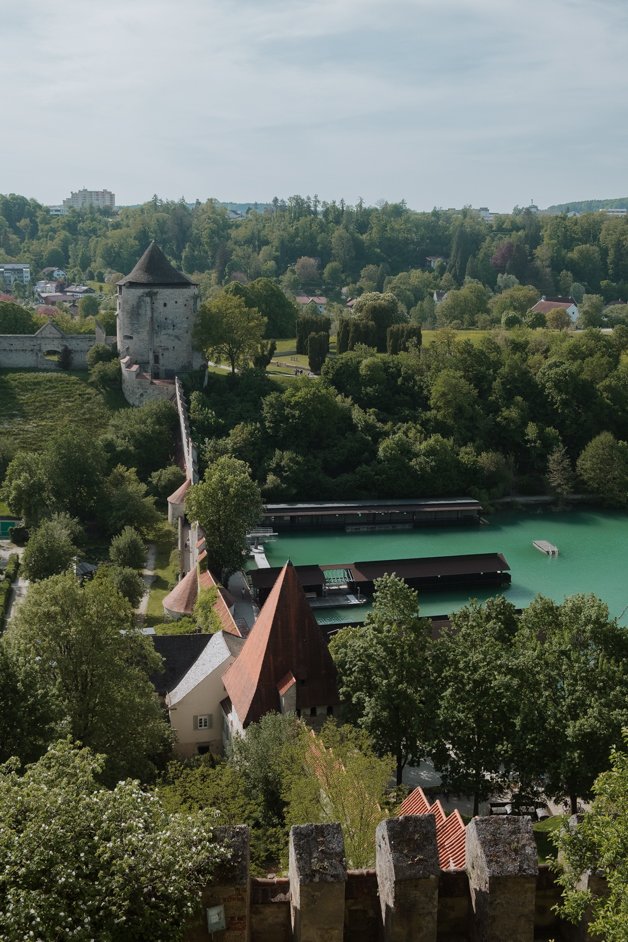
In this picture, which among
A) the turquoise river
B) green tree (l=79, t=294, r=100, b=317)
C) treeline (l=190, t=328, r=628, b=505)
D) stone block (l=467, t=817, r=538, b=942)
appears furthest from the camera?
green tree (l=79, t=294, r=100, b=317)

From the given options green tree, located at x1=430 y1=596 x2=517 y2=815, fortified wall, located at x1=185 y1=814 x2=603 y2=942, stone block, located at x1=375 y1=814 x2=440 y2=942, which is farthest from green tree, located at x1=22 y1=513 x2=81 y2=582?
stone block, located at x1=375 y1=814 x2=440 y2=942

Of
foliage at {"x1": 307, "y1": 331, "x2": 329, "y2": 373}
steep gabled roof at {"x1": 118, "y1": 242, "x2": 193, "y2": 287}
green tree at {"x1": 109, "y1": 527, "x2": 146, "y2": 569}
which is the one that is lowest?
green tree at {"x1": 109, "y1": 527, "x2": 146, "y2": 569}

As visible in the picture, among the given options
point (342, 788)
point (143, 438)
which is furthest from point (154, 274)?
point (342, 788)

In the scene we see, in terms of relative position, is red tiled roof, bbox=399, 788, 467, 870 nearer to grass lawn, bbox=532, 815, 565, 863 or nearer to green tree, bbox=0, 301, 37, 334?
grass lawn, bbox=532, 815, 565, 863

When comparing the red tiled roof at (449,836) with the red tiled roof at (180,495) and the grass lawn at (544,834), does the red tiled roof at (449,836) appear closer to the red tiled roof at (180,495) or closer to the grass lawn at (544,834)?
the grass lawn at (544,834)

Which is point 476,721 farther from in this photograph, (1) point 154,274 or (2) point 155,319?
(1) point 154,274

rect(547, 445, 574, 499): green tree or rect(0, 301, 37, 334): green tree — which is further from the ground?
rect(0, 301, 37, 334): green tree

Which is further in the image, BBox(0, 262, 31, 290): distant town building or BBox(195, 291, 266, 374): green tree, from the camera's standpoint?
BBox(0, 262, 31, 290): distant town building

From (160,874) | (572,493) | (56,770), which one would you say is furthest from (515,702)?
(572,493)
